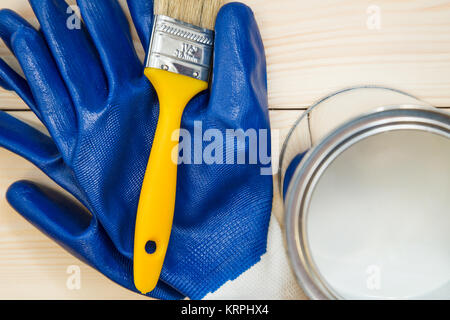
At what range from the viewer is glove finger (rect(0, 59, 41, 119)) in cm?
41

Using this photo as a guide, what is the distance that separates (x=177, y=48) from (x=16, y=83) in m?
0.18

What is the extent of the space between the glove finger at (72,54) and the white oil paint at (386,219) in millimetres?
260

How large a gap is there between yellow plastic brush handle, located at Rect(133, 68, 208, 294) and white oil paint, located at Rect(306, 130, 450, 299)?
15 cm

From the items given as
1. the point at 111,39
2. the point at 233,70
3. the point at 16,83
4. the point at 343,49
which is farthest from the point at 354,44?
the point at 16,83

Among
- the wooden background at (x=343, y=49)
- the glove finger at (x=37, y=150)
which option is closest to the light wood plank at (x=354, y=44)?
the wooden background at (x=343, y=49)

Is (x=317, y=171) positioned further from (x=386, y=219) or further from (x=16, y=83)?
(x=16, y=83)

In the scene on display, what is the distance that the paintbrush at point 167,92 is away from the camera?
14.7 inches

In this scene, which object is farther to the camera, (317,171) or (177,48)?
(177,48)

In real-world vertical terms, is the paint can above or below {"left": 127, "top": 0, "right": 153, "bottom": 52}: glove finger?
below

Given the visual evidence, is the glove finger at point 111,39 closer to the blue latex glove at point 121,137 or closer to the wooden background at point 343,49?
the blue latex glove at point 121,137

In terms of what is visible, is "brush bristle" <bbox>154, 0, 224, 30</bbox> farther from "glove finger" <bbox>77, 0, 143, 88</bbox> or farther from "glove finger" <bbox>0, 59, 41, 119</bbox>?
"glove finger" <bbox>0, 59, 41, 119</bbox>

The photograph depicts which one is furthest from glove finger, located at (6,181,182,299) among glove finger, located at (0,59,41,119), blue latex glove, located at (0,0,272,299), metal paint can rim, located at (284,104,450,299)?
metal paint can rim, located at (284,104,450,299)

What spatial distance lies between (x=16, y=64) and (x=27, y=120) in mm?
68

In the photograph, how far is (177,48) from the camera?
1.31 feet
